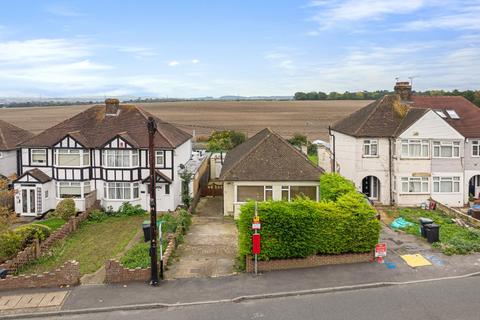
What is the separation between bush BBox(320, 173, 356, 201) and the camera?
22.0m

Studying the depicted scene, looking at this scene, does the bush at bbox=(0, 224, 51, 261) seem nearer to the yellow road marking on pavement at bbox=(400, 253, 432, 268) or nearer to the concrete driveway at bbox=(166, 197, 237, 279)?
the concrete driveway at bbox=(166, 197, 237, 279)

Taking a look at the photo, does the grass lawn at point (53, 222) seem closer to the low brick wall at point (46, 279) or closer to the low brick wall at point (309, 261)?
the low brick wall at point (46, 279)

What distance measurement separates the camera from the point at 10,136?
34.6 metres

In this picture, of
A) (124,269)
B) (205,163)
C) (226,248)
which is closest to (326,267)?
(226,248)

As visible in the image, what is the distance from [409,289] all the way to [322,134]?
6224 cm

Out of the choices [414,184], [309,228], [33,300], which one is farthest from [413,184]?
[33,300]

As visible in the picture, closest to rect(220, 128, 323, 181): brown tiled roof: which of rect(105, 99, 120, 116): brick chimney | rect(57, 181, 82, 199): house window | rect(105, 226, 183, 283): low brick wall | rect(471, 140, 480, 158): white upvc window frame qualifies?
rect(57, 181, 82, 199): house window

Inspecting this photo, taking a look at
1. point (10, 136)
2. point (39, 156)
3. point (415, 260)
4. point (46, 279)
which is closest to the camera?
point (46, 279)

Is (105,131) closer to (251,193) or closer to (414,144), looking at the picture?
(251,193)

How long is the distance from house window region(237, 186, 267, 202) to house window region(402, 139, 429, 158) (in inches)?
366

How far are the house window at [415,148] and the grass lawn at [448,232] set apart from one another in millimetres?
3369

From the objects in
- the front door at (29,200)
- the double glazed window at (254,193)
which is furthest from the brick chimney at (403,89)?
the front door at (29,200)

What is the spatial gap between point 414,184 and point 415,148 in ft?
7.27

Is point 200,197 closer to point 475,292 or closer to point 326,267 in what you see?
point 326,267
